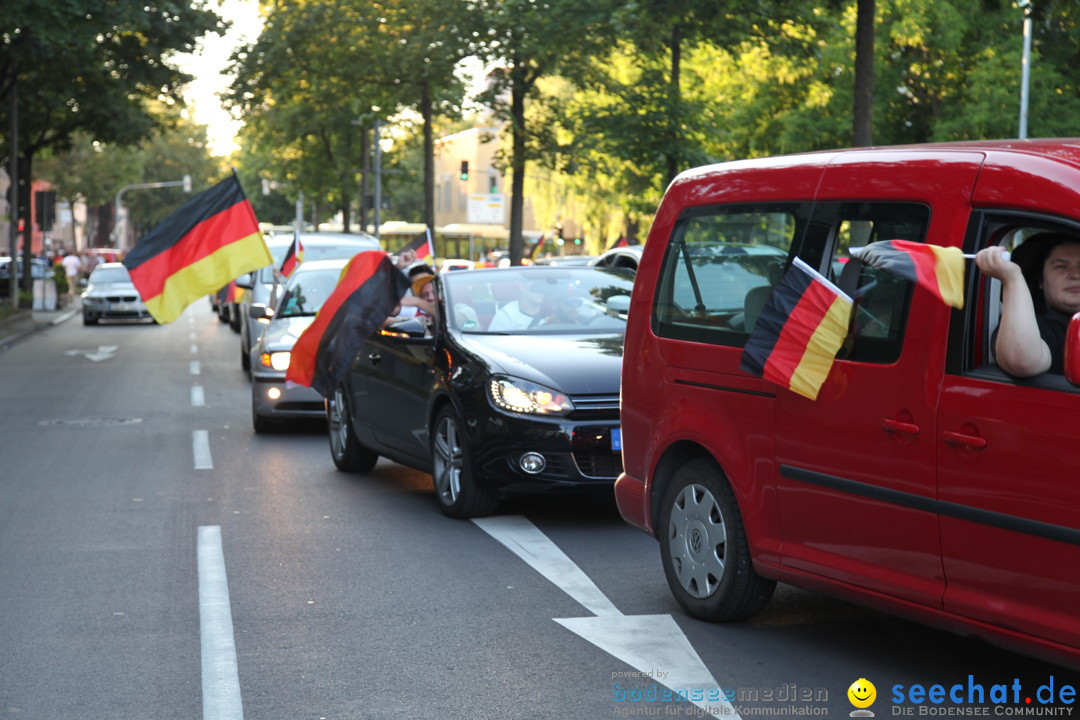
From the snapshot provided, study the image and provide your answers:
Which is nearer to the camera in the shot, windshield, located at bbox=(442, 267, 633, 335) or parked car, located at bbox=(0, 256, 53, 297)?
windshield, located at bbox=(442, 267, 633, 335)

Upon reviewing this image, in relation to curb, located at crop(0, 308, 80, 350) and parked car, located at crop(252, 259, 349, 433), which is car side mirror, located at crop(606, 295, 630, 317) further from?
curb, located at crop(0, 308, 80, 350)

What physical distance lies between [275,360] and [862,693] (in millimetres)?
9420

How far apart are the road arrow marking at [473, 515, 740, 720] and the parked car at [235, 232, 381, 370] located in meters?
12.7

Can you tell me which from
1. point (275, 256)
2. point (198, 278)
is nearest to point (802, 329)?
point (198, 278)

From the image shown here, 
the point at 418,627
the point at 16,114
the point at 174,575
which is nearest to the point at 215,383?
the point at 174,575

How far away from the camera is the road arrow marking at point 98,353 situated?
25.4 m

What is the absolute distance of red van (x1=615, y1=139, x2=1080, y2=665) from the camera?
473 centimetres

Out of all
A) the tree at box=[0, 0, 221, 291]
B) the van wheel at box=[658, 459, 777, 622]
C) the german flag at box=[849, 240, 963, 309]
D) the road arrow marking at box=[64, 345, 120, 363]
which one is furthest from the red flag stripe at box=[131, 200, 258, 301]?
the tree at box=[0, 0, 221, 291]

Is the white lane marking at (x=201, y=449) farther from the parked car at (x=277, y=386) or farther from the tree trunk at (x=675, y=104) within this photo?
the tree trunk at (x=675, y=104)

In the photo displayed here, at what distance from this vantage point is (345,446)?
449 inches

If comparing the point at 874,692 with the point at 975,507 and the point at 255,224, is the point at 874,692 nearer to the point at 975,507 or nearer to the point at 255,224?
the point at 975,507

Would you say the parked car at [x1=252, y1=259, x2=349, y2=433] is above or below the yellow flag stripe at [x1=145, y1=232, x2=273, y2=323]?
below

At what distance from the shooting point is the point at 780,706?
5.18m

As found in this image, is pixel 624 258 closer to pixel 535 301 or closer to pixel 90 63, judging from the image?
pixel 535 301
